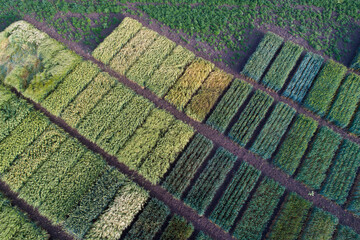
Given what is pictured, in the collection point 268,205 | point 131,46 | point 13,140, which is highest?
point 131,46

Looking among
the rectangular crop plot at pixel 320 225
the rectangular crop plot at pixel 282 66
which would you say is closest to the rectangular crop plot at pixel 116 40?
the rectangular crop plot at pixel 282 66

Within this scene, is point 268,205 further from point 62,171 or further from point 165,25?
point 165,25

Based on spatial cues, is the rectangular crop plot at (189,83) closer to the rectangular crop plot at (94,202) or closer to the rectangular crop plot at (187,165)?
the rectangular crop plot at (187,165)

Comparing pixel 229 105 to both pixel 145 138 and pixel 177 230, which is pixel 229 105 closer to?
pixel 145 138

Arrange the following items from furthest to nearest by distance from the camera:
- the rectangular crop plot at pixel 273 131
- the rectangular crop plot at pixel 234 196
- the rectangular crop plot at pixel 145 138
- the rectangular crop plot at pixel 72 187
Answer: the rectangular crop plot at pixel 273 131 < the rectangular crop plot at pixel 145 138 < the rectangular crop plot at pixel 234 196 < the rectangular crop plot at pixel 72 187

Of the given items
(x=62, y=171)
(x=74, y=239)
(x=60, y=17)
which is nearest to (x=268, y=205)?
(x=74, y=239)

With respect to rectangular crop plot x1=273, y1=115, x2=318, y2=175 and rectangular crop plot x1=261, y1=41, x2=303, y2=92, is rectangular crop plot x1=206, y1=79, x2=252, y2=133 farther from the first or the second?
rectangular crop plot x1=273, y1=115, x2=318, y2=175
